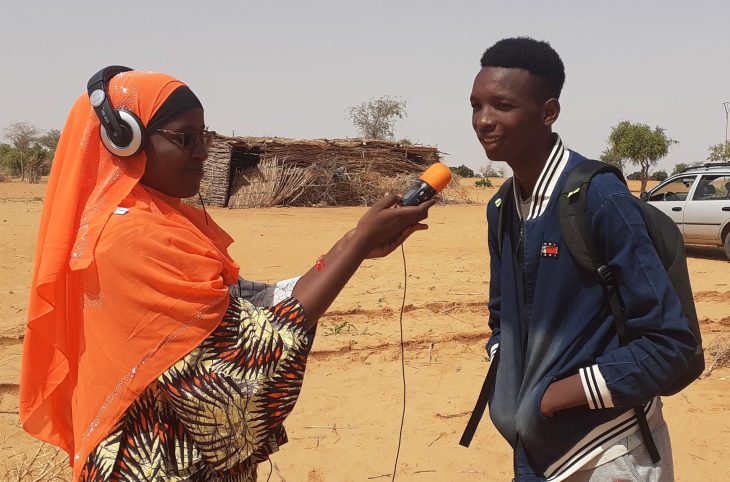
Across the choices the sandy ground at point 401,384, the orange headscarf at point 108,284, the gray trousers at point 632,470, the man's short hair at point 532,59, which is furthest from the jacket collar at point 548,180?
the sandy ground at point 401,384

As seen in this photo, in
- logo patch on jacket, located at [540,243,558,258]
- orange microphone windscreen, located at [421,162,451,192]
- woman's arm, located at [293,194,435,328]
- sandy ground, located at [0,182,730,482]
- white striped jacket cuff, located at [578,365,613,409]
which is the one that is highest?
orange microphone windscreen, located at [421,162,451,192]

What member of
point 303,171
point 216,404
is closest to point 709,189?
point 216,404

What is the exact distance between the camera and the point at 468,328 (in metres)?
6.40

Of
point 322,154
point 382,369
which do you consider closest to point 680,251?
point 382,369

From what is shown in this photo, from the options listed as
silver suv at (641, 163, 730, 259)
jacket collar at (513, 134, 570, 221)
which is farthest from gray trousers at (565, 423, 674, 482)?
silver suv at (641, 163, 730, 259)

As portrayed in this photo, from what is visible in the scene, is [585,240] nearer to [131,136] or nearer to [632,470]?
[632,470]

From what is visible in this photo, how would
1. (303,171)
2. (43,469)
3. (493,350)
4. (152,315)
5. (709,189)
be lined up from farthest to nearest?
(303,171) → (709,189) → (43,469) → (493,350) → (152,315)

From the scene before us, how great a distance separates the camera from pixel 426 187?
196 centimetres

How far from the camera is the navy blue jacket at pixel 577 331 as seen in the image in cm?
157

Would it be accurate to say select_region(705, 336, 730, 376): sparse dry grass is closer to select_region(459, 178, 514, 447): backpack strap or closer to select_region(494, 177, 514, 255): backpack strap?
select_region(459, 178, 514, 447): backpack strap

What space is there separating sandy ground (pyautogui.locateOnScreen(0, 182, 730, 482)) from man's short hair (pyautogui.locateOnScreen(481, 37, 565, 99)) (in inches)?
102

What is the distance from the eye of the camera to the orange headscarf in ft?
5.20

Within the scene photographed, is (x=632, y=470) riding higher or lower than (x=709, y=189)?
higher

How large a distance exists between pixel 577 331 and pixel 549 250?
23cm
